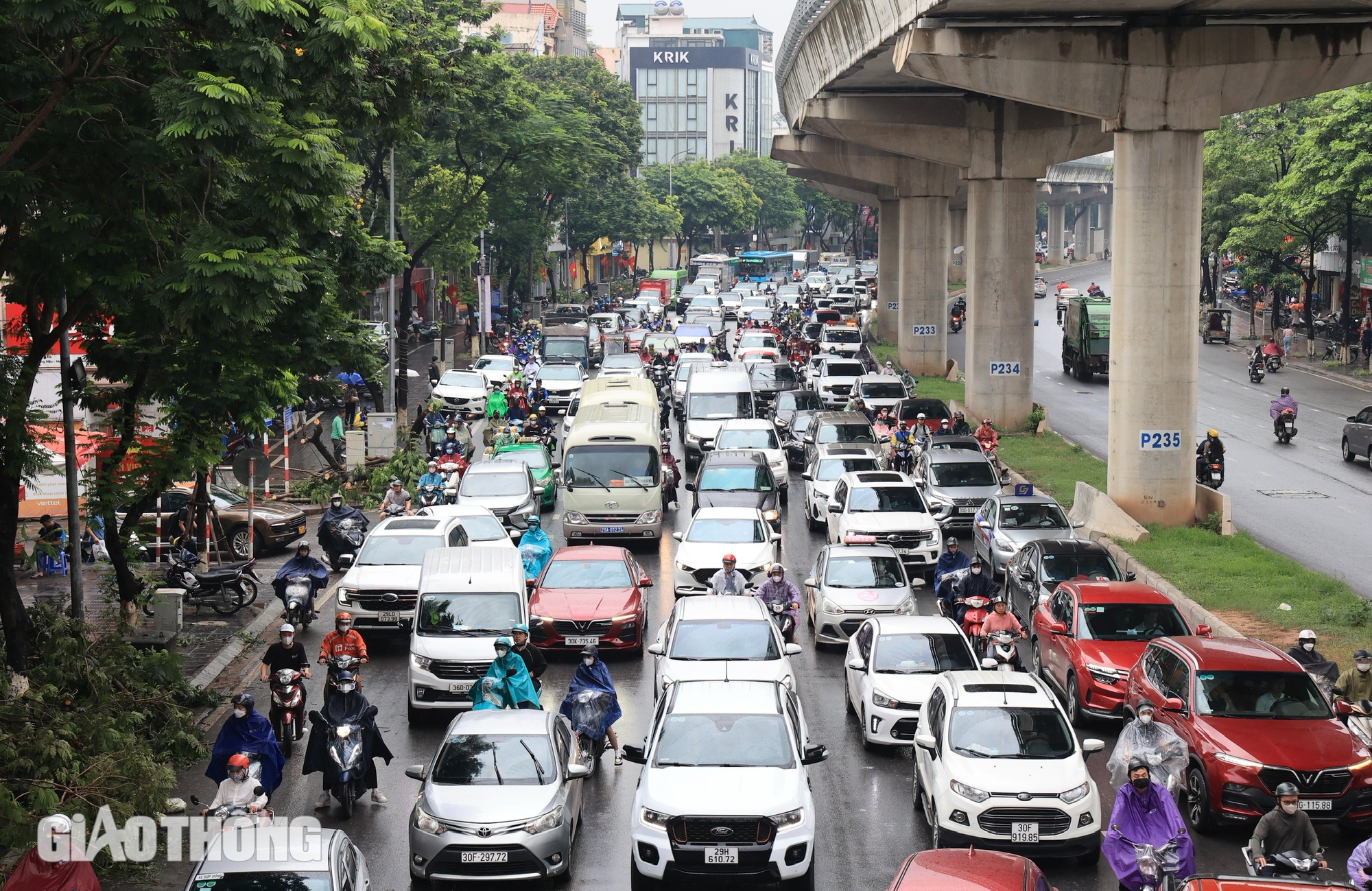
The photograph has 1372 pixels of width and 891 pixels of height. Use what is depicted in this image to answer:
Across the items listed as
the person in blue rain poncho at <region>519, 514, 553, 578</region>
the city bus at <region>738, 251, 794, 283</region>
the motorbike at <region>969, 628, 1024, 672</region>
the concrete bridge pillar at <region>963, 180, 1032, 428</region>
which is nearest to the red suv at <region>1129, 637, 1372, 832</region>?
the motorbike at <region>969, 628, 1024, 672</region>

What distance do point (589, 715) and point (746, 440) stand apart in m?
20.4

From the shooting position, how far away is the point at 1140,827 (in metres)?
12.2

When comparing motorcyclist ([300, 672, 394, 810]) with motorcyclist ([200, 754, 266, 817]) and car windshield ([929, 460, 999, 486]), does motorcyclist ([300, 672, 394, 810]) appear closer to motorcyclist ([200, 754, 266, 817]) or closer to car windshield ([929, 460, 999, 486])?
motorcyclist ([200, 754, 266, 817])

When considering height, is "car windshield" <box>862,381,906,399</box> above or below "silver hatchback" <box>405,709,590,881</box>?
above

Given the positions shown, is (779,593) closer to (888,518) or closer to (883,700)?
(883,700)

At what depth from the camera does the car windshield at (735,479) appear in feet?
104

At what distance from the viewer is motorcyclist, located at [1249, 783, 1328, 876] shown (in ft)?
39.9

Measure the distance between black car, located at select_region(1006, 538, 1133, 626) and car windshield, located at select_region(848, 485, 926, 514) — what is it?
4.95 metres

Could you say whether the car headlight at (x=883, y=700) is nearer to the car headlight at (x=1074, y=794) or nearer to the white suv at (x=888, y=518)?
the car headlight at (x=1074, y=794)

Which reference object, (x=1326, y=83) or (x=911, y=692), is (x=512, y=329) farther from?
(x=911, y=692)

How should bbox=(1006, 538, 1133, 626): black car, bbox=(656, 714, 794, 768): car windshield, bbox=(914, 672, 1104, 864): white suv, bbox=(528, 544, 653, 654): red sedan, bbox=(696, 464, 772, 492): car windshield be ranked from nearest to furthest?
bbox=(914, 672, 1104, 864): white suv → bbox=(656, 714, 794, 768): car windshield → bbox=(528, 544, 653, 654): red sedan → bbox=(1006, 538, 1133, 626): black car → bbox=(696, 464, 772, 492): car windshield

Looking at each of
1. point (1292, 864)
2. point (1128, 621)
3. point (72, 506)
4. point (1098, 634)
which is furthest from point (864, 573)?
point (1292, 864)

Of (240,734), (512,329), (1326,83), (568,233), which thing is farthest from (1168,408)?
(568,233)

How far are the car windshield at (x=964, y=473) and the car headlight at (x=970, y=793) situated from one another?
60.2ft
